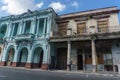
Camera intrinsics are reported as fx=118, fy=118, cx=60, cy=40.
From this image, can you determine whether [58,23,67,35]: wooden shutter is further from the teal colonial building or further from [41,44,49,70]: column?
[41,44,49,70]: column

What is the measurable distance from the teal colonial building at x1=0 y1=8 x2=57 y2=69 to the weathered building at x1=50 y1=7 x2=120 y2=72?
5.13 feet

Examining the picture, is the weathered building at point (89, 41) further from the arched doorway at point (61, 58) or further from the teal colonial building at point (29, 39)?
the teal colonial building at point (29, 39)

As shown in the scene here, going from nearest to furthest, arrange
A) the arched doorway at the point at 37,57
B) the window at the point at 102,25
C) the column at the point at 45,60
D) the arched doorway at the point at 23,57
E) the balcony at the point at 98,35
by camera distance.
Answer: the balcony at the point at 98,35
the window at the point at 102,25
the column at the point at 45,60
the arched doorway at the point at 37,57
the arched doorway at the point at 23,57

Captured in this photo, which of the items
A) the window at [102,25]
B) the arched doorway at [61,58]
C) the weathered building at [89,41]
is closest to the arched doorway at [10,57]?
the weathered building at [89,41]

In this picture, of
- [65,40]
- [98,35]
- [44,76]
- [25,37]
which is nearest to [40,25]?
[25,37]

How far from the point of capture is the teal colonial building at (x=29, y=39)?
1900cm

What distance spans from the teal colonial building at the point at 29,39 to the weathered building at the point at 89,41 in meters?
1.56

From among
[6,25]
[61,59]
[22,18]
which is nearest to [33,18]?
[22,18]

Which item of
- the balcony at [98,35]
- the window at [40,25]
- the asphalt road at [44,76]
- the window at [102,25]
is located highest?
the window at [40,25]

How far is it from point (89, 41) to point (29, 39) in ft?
31.5

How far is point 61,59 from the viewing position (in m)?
19.3

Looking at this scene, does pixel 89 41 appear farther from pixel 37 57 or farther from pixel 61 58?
pixel 37 57

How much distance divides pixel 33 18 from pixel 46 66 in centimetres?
904

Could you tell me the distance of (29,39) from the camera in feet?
63.7
